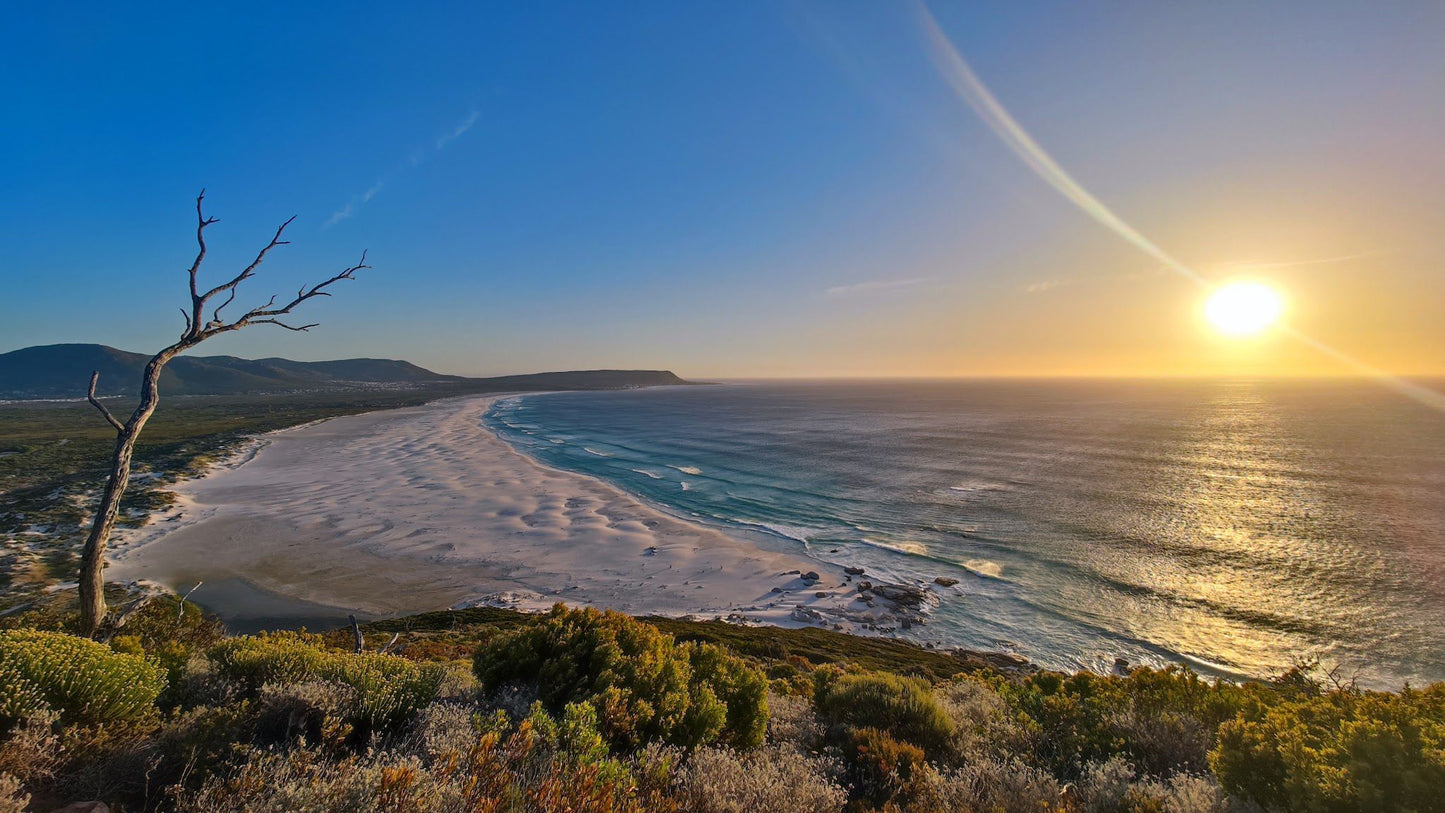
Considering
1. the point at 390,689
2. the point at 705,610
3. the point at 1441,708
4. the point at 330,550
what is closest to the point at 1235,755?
the point at 1441,708

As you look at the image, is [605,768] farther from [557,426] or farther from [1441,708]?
[557,426]

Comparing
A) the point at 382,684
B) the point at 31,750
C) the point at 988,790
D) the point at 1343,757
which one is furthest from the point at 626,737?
the point at 1343,757

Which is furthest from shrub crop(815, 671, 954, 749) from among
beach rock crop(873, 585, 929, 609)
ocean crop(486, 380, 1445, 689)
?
beach rock crop(873, 585, 929, 609)

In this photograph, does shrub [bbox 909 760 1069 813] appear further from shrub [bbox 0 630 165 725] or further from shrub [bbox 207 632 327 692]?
shrub [bbox 0 630 165 725]

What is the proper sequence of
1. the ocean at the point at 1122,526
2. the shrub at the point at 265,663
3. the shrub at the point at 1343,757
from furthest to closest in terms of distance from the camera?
the ocean at the point at 1122,526
the shrub at the point at 265,663
the shrub at the point at 1343,757

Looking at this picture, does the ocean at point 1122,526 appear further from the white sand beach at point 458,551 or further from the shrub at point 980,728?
the shrub at point 980,728

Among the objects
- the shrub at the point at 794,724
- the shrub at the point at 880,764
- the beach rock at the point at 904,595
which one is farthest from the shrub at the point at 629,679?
the beach rock at the point at 904,595
